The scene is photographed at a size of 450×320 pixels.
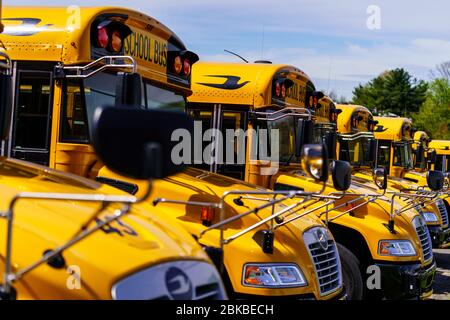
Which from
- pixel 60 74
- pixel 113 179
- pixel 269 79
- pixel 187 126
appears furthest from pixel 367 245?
pixel 187 126

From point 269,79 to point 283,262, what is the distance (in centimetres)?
267

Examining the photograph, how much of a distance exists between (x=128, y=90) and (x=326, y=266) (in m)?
1.87

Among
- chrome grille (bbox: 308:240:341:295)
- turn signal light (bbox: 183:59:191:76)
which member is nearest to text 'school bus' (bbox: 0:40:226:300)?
chrome grille (bbox: 308:240:341:295)

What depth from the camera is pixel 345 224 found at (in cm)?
609

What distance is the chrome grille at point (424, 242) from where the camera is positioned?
668 centimetres

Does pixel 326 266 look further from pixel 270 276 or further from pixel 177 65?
pixel 177 65

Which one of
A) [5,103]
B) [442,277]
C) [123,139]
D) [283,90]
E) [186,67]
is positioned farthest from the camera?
[442,277]

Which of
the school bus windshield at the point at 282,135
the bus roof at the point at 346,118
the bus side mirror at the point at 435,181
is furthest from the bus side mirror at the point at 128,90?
the bus roof at the point at 346,118

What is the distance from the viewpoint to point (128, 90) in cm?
349

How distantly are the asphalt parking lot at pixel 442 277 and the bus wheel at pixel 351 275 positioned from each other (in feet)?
6.50

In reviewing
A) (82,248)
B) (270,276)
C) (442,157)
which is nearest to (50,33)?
(270,276)

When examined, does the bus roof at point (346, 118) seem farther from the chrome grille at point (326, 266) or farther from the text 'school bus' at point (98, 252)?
the text 'school bus' at point (98, 252)
